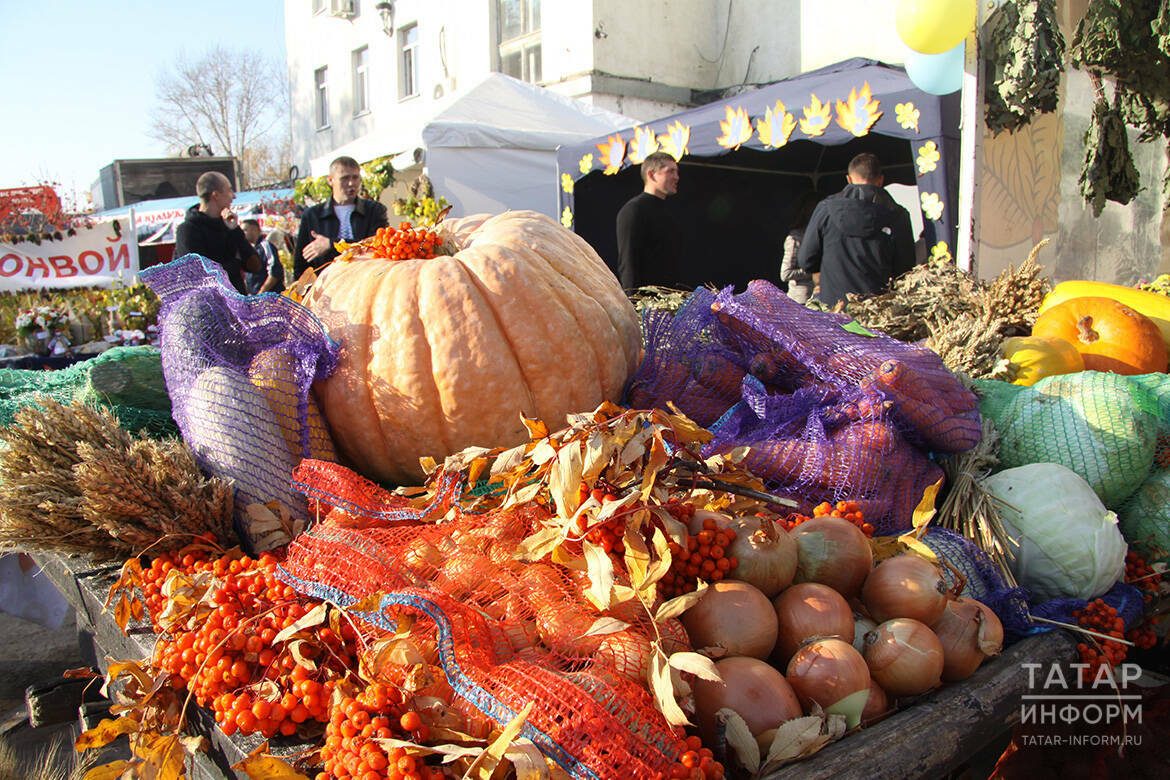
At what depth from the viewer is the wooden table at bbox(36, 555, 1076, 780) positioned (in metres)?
1.09

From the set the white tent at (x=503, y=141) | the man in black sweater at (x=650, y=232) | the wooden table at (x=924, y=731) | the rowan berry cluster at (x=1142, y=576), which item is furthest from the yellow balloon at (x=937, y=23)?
the white tent at (x=503, y=141)

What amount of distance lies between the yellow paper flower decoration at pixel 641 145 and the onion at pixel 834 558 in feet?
20.2

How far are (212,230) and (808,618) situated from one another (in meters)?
5.31

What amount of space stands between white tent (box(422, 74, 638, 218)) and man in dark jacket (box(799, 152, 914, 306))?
4.73m

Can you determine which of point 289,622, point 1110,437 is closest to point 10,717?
point 289,622

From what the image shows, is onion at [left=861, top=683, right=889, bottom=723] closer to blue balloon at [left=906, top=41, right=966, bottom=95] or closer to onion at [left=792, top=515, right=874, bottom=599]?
onion at [left=792, top=515, right=874, bottom=599]

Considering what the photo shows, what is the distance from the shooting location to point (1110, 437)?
A: 202 centimetres

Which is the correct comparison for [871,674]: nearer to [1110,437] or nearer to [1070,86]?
[1110,437]

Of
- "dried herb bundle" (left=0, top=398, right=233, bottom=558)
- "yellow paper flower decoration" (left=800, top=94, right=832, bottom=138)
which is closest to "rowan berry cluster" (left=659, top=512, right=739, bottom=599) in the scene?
"dried herb bundle" (left=0, top=398, right=233, bottom=558)

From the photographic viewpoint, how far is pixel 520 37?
46.2ft

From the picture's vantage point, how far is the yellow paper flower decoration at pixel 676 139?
664 centimetres

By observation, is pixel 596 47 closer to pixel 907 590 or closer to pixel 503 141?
pixel 503 141

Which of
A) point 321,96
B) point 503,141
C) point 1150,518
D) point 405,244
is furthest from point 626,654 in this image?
point 321,96

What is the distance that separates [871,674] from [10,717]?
9.68 ft
